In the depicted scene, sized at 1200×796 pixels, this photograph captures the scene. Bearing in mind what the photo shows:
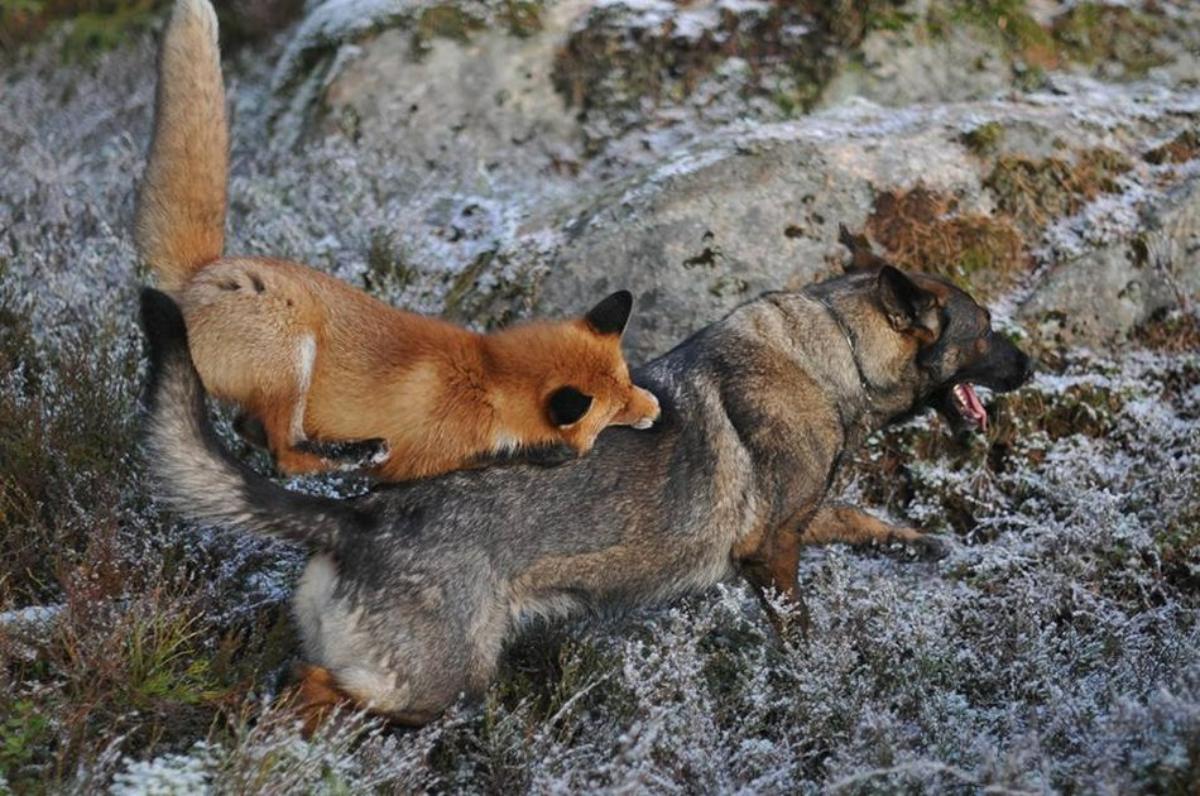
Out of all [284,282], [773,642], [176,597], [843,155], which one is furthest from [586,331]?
[843,155]

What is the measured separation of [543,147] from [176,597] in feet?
17.1

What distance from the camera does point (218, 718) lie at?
4129 mm

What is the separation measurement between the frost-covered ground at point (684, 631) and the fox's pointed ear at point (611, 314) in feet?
4.42

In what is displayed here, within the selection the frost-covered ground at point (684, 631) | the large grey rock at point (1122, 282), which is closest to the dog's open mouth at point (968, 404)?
the frost-covered ground at point (684, 631)

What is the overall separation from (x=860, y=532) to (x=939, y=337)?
116cm

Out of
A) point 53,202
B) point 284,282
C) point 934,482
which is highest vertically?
point 284,282

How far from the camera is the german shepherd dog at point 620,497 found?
4098mm

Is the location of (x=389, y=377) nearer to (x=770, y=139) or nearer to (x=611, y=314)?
(x=611, y=314)

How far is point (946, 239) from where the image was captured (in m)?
7.10

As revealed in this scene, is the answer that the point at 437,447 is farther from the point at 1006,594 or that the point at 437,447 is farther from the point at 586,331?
the point at 1006,594

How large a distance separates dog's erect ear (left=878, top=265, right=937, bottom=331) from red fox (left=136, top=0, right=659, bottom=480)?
47.8 inches

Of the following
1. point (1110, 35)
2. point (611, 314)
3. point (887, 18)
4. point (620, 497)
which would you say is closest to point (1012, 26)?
point (1110, 35)

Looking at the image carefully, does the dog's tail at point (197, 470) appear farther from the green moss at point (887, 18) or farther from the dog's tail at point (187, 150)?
the green moss at point (887, 18)

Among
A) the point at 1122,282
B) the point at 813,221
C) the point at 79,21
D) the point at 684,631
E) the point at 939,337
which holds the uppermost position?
the point at 939,337
